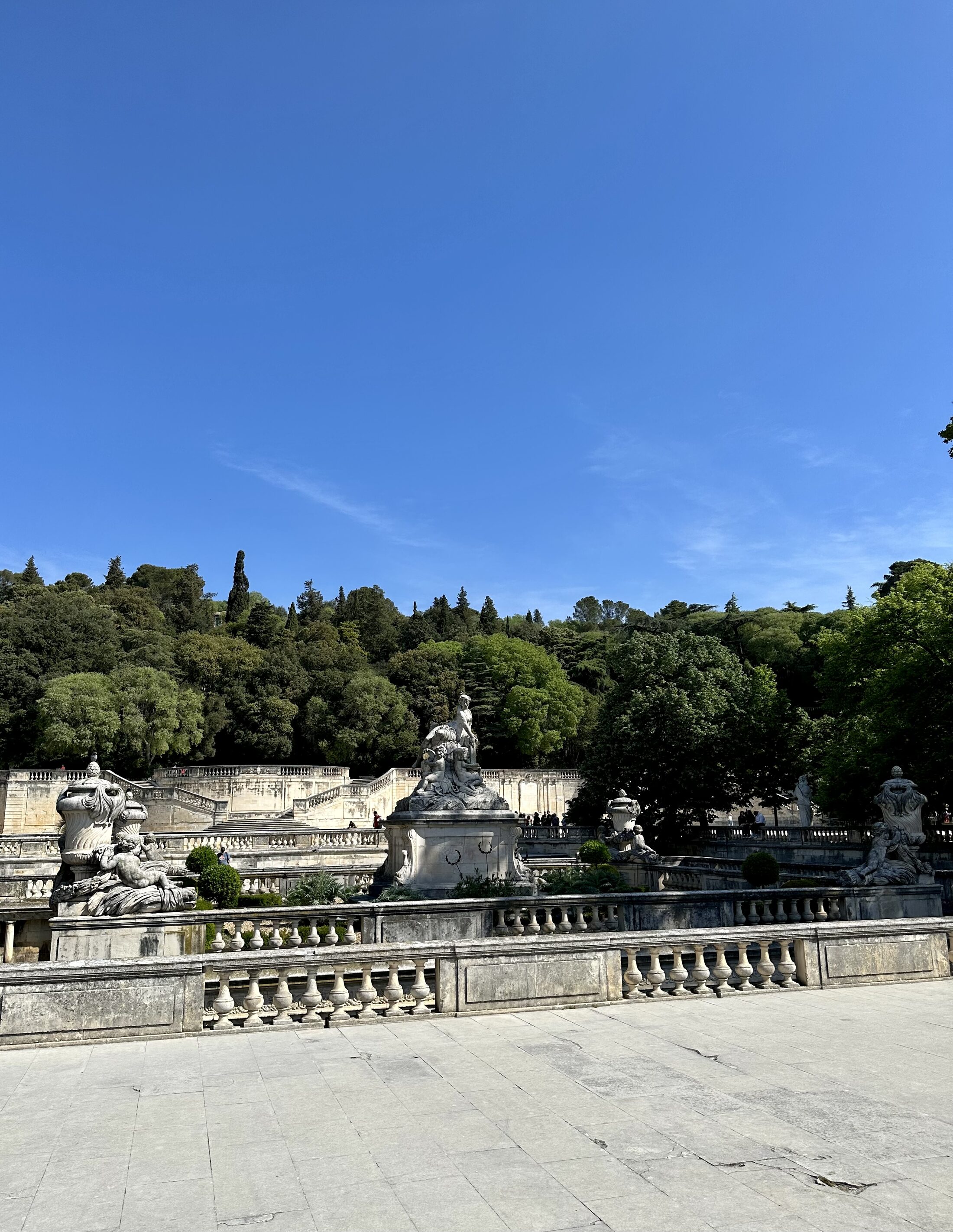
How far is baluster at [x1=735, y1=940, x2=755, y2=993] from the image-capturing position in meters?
9.91

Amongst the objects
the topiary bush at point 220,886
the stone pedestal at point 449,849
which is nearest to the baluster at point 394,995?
the topiary bush at point 220,886

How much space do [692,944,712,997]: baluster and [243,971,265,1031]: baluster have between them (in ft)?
14.6

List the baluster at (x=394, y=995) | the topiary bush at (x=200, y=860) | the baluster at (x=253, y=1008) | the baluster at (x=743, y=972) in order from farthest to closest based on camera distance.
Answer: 1. the topiary bush at (x=200, y=860)
2. the baluster at (x=743, y=972)
3. the baluster at (x=394, y=995)
4. the baluster at (x=253, y=1008)

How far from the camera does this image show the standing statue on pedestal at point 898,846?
14977 millimetres

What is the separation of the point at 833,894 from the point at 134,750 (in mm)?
44694

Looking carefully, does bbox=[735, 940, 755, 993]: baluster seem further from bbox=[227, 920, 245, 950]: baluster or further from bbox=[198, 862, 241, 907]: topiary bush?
bbox=[198, 862, 241, 907]: topiary bush

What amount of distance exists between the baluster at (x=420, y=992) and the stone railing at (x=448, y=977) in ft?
0.05

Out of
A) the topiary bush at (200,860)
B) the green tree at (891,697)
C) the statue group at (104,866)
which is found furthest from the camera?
the green tree at (891,697)

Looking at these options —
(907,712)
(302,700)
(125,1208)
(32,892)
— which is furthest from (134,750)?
(125,1208)

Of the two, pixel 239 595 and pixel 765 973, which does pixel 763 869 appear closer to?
pixel 765 973

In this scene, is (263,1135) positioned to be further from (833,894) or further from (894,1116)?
(833,894)

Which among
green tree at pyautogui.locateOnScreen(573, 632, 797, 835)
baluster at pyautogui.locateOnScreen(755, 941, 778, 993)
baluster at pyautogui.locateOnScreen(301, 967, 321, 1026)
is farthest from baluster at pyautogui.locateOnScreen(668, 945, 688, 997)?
green tree at pyautogui.locateOnScreen(573, 632, 797, 835)

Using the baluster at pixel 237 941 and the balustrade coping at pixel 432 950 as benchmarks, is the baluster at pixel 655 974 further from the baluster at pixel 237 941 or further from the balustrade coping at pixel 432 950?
the baluster at pixel 237 941

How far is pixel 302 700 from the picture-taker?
199 ft
